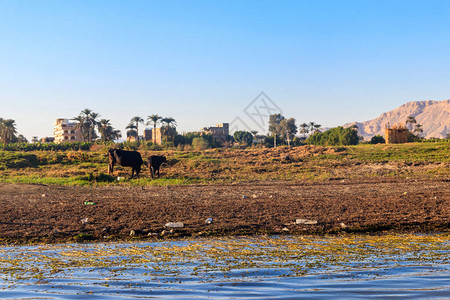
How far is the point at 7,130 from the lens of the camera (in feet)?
356

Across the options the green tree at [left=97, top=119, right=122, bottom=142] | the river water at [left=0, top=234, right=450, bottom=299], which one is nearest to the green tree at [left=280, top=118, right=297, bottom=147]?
the green tree at [left=97, top=119, right=122, bottom=142]

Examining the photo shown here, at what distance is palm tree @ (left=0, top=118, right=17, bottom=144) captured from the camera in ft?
354

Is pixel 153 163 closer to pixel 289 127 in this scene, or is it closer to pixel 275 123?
pixel 275 123

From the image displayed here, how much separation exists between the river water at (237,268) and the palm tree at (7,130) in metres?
109

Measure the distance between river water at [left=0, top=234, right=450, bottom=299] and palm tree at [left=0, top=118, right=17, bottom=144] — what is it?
10906 centimetres

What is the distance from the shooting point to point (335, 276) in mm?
7281

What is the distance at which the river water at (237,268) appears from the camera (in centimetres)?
645

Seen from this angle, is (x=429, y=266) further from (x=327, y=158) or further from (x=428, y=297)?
(x=327, y=158)

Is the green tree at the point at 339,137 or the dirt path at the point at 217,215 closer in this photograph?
the dirt path at the point at 217,215

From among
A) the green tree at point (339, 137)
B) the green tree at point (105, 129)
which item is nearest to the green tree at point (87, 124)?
the green tree at point (105, 129)

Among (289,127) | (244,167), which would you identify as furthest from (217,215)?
(289,127)

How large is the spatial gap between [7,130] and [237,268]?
114 m

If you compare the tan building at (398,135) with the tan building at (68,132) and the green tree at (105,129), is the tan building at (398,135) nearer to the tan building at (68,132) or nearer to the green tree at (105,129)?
the green tree at (105,129)

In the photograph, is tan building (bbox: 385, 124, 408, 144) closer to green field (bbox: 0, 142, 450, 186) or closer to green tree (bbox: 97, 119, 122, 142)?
green field (bbox: 0, 142, 450, 186)
